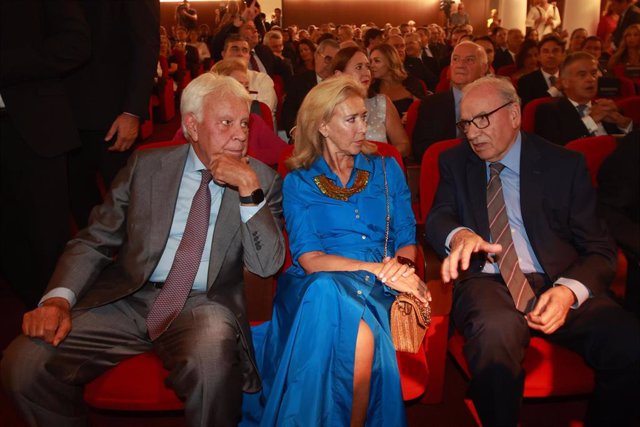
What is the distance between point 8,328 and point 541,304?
273 cm

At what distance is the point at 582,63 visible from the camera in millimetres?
3863

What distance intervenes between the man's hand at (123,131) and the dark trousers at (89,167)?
58 millimetres

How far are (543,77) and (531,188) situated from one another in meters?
3.79

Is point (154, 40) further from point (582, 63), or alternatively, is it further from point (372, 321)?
point (582, 63)

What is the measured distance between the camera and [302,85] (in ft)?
16.8

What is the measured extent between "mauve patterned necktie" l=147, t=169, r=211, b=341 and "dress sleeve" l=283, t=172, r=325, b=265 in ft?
1.11

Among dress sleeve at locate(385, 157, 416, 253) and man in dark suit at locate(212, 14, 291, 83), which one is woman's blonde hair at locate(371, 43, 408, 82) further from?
dress sleeve at locate(385, 157, 416, 253)

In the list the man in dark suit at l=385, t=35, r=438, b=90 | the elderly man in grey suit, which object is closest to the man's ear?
the elderly man in grey suit

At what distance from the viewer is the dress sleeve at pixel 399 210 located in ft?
7.79

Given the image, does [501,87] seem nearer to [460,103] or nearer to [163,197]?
[460,103]

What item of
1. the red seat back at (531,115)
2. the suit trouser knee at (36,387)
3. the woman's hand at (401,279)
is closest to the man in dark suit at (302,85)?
the red seat back at (531,115)

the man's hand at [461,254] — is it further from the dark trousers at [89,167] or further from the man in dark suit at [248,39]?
the man in dark suit at [248,39]

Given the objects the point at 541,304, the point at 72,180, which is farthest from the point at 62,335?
the point at 541,304

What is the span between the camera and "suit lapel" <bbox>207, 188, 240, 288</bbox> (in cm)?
210
